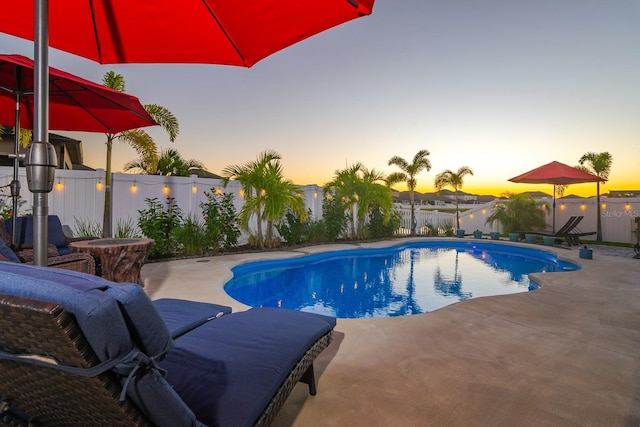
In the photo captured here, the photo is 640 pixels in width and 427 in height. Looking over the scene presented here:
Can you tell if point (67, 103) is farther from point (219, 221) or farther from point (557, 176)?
point (557, 176)

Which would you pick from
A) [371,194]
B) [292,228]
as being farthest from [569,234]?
[292,228]

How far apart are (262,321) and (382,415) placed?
0.94 metres

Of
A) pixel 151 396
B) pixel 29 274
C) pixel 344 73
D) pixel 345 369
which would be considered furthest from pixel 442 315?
pixel 344 73

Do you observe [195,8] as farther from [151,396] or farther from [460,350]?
[460,350]

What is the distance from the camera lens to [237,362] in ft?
5.45

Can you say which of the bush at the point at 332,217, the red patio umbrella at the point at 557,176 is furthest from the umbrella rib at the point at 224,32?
the red patio umbrella at the point at 557,176

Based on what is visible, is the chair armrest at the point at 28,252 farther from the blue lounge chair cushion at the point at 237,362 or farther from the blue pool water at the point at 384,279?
the blue lounge chair cushion at the point at 237,362

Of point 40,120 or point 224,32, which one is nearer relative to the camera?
point 40,120

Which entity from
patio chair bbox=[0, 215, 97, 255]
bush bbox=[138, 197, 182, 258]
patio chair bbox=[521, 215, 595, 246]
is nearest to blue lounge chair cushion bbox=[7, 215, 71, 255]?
patio chair bbox=[0, 215, 97, 255]

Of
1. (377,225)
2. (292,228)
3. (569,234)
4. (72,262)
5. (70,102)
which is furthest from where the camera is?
(377,225)

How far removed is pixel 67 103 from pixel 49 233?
2.56m

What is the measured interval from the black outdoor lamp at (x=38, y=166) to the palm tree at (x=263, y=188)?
7811 millimetres

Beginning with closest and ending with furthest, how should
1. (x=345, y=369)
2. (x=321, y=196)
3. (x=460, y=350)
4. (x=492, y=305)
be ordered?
1. (x=345, y=369)
2. (x=460, y=350)
3. (x=492, y=305)
4. (x=321, y=196)

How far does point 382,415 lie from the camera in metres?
2.06
